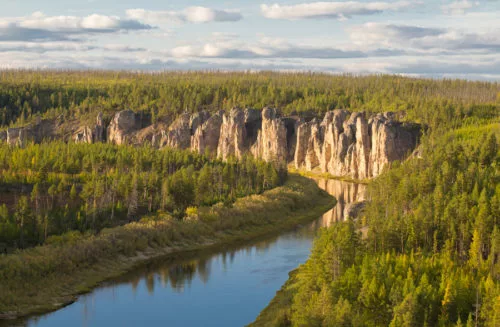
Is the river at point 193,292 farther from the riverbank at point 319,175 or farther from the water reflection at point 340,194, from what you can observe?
the riverbank at point 319,175

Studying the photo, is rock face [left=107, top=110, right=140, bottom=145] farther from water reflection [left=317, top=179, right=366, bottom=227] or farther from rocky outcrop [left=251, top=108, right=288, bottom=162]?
water reflection [left=317, top=179, right=366, bottom=227]

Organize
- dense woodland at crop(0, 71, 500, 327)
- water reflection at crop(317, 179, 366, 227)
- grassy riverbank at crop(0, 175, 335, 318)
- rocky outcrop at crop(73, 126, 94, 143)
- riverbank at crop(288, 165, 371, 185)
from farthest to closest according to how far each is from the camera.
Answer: rocky outcrop at crop(73, 126, 94, 143) → riverbank at crop(288, 165, 371, 185) → water reflection at crop(317, 179, 366, 227) → grassy riverbank at crop(0, 175, 335, 318) → dense woodland at crop(0, 71, 500, 327)

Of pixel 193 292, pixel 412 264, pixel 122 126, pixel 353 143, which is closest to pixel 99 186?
pixel 193 292

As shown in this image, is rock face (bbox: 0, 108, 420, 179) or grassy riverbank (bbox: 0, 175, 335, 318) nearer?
grassy riverbank (bbox: 0, 175, 335, 318)

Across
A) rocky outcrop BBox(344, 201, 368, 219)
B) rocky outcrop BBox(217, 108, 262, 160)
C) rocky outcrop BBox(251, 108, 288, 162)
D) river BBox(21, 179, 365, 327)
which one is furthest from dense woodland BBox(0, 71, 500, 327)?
rocky outcrop BBox(217, 108, 262, 160)

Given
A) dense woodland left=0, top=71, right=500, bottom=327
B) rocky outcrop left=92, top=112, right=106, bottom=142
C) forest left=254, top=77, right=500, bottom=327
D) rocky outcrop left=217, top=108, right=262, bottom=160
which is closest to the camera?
forest left=254, top=77, right=500, bottom=327

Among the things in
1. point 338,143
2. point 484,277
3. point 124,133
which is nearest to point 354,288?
point 484,277

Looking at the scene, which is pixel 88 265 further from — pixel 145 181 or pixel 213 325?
pixel 145 181
